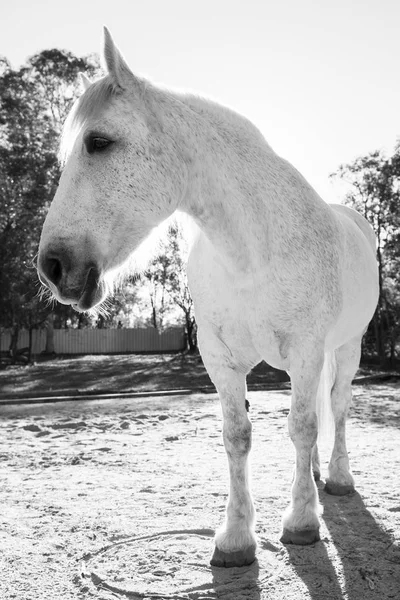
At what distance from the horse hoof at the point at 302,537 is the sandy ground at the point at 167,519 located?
0.05 metres

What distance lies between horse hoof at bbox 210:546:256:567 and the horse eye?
6.22 ft

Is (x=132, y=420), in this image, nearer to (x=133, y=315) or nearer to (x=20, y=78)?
(x=20, y=78)

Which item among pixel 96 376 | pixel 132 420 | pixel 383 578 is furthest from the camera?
pixel 96 376

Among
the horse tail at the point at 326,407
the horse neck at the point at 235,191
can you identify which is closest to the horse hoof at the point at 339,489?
the horse tail at the point at 326,407

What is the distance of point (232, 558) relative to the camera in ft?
8.86

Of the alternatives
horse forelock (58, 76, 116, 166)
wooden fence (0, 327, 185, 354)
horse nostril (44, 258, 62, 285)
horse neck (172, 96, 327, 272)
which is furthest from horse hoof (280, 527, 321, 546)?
wooden fence (0, 327, 185, 354)

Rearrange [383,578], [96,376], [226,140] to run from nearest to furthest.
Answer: [383,578] < [226,140] < [96,376]

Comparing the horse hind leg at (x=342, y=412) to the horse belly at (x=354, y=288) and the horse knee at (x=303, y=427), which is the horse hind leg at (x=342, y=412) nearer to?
the horse belly at (x=354, y=288)

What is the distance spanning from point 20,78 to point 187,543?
2128 cm

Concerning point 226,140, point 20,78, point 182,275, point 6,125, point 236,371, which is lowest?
point 236,371

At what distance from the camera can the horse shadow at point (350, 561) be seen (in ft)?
7.81

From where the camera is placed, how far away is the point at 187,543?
3.01 meters

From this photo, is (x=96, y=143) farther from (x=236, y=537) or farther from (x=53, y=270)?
(x=236, y=537)

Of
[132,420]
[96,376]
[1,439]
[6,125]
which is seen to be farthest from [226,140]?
[6,125]
